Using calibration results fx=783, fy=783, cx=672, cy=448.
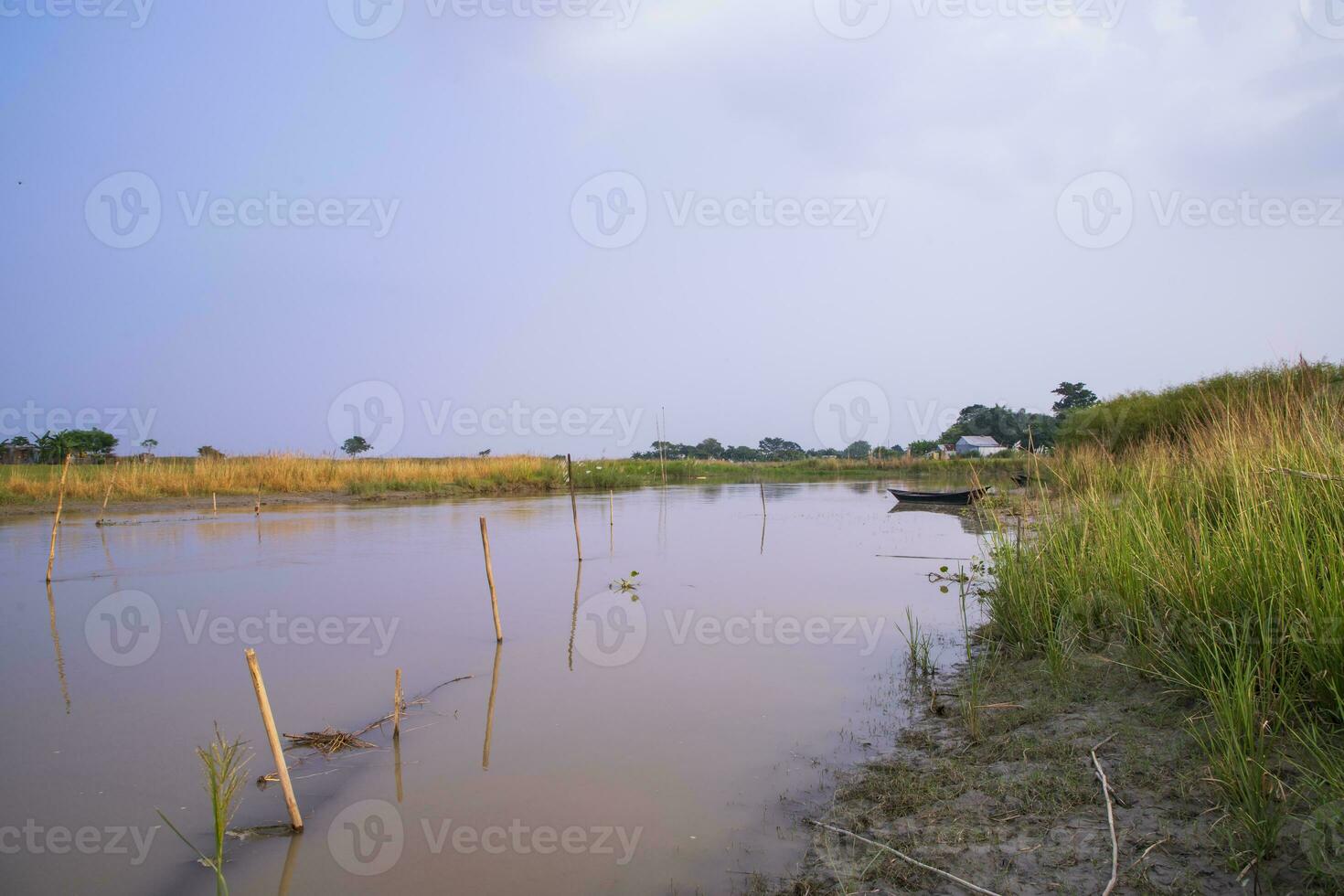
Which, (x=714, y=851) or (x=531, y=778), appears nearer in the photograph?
(x=714, y=851)

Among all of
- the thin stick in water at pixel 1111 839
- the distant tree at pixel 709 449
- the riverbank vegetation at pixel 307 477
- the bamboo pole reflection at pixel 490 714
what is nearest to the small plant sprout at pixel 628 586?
the bamboo pole reflection at pixel 490 714

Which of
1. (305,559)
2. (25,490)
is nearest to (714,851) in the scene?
(305,559)

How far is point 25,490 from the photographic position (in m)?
17.1

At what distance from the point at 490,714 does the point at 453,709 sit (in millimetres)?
260

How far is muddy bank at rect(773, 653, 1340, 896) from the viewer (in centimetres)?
230

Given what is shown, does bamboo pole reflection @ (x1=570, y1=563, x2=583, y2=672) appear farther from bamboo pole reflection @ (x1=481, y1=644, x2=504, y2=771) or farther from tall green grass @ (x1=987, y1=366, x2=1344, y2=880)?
tall green grass @ (x1=987, y1=366, x2=1344, y2=880)

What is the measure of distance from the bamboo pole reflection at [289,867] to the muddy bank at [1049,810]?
168 centimetres

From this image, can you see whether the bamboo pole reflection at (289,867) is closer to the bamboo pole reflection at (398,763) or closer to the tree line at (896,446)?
the bamboo pole reflection at (398,763)

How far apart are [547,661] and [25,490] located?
17451 mm

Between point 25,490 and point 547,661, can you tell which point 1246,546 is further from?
point 25,490

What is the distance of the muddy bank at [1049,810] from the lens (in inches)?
90.5

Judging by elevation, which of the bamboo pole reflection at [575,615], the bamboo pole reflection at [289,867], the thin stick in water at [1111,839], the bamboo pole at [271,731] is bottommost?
the bamboo pole reflection at [289,867]

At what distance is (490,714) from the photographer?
15.0 feet

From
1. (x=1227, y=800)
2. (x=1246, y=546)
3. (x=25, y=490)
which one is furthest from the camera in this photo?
(x=25, y=490)
